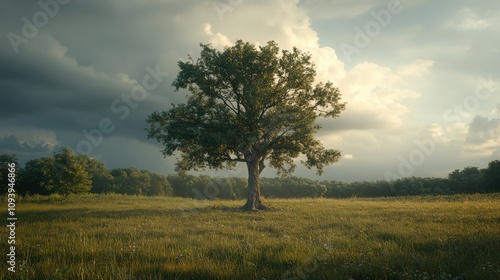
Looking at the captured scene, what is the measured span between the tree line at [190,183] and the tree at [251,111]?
24.6 m

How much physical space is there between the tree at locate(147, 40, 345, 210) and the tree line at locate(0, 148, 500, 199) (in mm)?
24563

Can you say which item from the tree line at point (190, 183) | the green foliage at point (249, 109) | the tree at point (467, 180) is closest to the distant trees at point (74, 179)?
the tree line at point (190, 183)

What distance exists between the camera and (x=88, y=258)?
8.09 metres

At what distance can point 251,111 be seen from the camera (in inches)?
1127

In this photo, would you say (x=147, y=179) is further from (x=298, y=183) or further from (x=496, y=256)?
(x=496, y=256)

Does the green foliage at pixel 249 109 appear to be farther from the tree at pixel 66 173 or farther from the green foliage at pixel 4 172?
the green foliage at pixel 4 172

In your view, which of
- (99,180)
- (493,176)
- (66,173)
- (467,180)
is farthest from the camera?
(99,180)

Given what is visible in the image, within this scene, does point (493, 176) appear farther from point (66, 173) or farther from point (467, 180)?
point (66, 173)

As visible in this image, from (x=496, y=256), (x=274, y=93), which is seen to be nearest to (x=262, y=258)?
(x=496, y=256)

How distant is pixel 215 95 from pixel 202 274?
24886 mm

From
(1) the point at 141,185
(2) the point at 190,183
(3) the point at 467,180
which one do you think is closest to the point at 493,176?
(3) the point at 467,180

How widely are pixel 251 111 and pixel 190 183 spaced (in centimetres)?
10922

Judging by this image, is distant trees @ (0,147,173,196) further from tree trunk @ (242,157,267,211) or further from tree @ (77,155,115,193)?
tree trunk @ (242,157,267,211)

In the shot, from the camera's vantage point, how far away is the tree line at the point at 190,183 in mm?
45438
